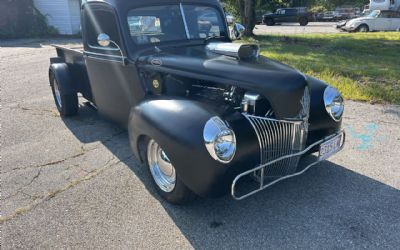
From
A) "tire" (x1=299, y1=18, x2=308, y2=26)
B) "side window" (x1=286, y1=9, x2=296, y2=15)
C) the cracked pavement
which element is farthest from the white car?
the cracked pavement

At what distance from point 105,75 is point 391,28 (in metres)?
21.4

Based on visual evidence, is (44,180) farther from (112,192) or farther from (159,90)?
(159,90)

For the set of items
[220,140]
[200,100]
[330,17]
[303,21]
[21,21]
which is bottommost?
[220,140]

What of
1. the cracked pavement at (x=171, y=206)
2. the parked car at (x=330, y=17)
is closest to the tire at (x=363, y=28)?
the parked car at (x=330, y=17)

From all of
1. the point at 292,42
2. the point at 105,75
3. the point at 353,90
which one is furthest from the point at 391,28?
the point at 105,75

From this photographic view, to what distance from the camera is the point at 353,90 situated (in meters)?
6.34

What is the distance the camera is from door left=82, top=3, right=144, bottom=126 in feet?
12.9

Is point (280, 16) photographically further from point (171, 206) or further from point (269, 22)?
point (171, 206)

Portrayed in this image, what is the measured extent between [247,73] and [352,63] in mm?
6939

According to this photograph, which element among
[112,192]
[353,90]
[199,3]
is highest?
[199,3]

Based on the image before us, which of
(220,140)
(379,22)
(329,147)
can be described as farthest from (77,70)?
(379,22)

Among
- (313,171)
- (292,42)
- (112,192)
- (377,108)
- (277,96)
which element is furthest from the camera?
(292,42)

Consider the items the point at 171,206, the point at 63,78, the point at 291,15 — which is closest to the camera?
the point at 171,206

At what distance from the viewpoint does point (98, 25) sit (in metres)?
4.30
